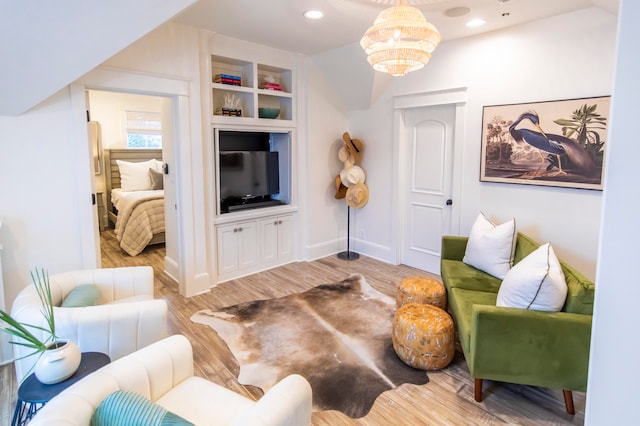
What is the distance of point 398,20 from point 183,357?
2292 mm

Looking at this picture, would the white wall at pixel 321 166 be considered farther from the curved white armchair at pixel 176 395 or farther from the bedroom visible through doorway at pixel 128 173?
the curved white armchair at pixel 176 395

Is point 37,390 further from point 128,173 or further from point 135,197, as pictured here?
point 128,173

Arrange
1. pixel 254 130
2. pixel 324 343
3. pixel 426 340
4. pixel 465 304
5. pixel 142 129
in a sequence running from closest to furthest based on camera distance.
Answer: pixel 426 340
pixel 465 304
pixel 324 343
pixel 254 130
pixel 142 129

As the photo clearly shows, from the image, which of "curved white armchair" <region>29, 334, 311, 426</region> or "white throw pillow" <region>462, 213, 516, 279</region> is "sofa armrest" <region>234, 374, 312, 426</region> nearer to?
"curved white armchair" <region>29, 334, 311, 426</region>

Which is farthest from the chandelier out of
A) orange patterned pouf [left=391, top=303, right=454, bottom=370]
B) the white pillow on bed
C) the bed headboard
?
the bed headboard

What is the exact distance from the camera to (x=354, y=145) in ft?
16.5

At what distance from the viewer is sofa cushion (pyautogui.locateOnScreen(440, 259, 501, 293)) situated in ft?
9.71

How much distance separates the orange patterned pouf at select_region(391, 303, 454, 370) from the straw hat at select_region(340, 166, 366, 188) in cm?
256

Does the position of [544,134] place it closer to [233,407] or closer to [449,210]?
[449,210]

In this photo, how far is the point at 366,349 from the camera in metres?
2.88

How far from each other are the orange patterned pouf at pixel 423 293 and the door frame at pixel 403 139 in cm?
129

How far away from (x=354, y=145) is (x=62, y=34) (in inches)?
143

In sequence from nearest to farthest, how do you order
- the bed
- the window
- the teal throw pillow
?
the teal throw pillow < the bed < the window

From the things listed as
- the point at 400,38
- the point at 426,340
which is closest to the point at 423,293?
the point at 426,340
